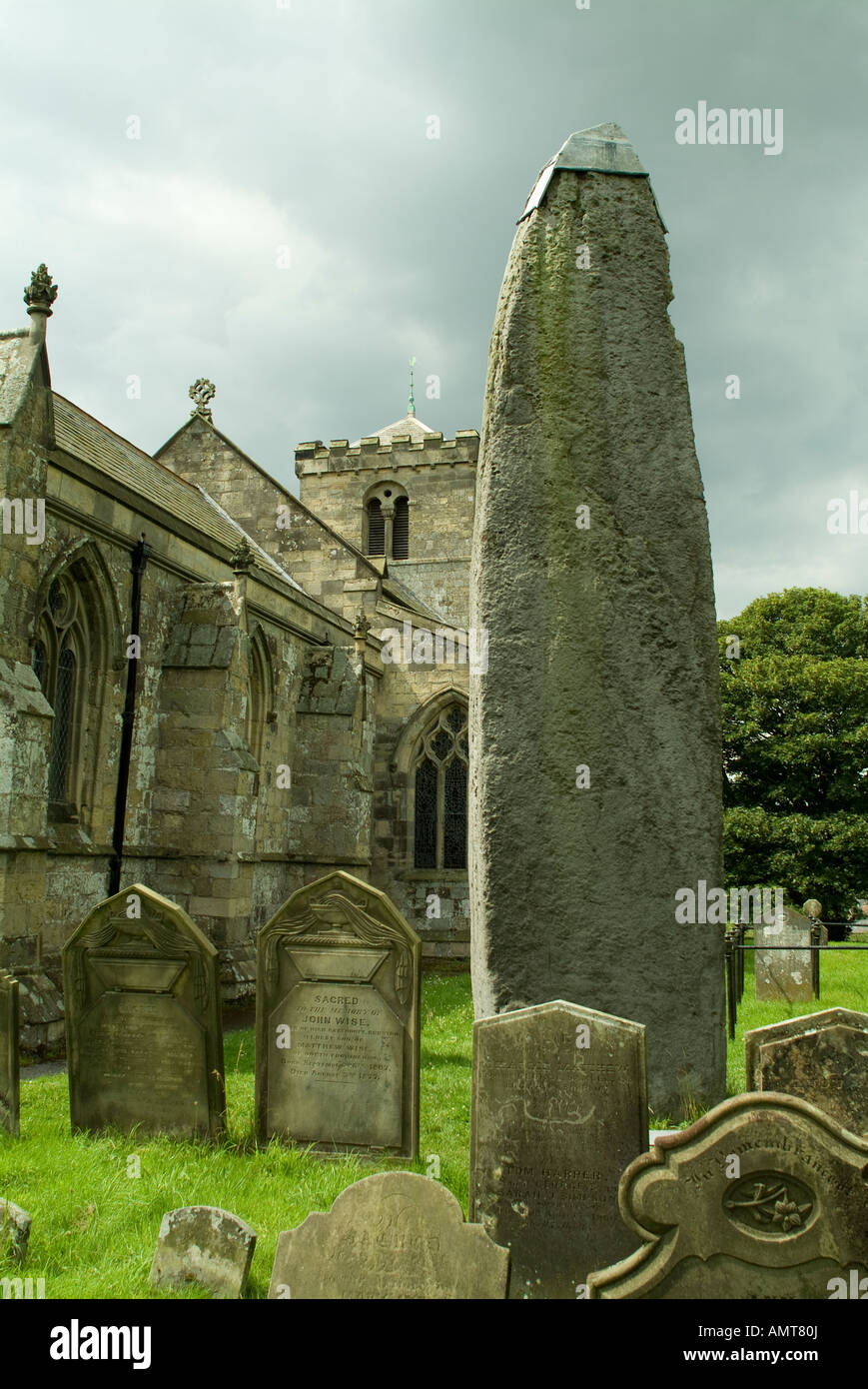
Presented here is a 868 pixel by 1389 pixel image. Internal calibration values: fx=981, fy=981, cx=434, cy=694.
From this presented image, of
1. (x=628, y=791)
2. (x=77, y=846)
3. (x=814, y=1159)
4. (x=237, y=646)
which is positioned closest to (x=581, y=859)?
(x=628, y=791)

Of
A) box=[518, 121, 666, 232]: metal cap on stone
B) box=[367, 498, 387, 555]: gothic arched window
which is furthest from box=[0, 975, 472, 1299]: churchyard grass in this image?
box=[367, 498, 387, 555]: gothic arched window

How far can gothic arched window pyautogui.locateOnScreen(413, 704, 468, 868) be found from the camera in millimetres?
20031

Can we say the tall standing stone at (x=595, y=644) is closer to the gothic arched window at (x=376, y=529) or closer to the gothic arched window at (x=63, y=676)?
the gothic arched window at (x=63, y=676)

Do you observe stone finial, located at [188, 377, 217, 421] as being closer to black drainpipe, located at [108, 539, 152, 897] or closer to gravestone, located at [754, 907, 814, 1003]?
black drainpipe, located at [108, 539, 152, 897]

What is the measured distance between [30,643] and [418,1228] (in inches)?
315

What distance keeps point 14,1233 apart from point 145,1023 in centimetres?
174

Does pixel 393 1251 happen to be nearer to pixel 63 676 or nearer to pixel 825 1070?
pixel 825 1070

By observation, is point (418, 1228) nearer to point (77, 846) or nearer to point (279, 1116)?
point (279, 1116)

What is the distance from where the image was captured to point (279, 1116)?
512 cm

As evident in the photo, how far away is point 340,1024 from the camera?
5.16 meters

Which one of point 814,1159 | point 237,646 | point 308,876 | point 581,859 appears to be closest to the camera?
point 814,1159

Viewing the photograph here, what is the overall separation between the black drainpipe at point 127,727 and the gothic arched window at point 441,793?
27.8ft

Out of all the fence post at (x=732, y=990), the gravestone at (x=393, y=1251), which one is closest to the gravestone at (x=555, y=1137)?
the gravestone at (x=393, y=1251)

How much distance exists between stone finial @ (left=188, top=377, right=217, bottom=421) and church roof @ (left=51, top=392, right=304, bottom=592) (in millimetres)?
1875
